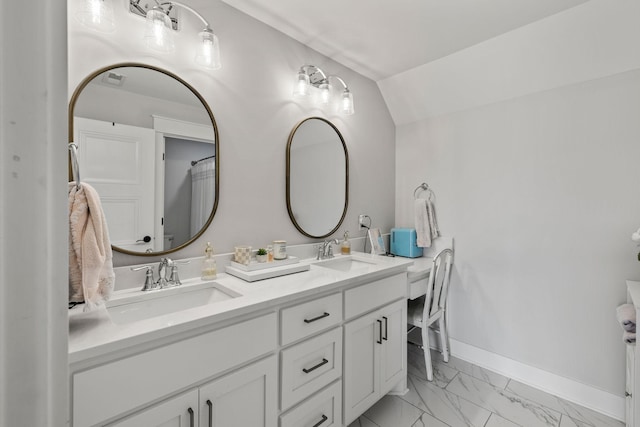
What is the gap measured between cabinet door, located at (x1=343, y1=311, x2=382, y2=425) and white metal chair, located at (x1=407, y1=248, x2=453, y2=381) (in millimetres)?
566

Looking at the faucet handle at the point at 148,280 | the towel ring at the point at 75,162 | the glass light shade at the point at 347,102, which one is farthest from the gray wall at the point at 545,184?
the towel ring at the point at 75,162

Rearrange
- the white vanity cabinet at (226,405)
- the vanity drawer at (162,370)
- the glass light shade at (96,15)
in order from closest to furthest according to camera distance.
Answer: the vanity drawer at (162,370) → the white vanity cabinet at (226,405) → the glass light shade at (96,15)

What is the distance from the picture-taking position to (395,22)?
183 centimetres

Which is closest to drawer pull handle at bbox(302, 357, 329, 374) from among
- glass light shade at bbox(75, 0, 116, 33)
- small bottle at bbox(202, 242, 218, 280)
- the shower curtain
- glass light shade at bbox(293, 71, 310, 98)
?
small bottle at bbox(202, 242, 218, 280)

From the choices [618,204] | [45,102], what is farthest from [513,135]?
[45,102]

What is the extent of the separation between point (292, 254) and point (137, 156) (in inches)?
40.7

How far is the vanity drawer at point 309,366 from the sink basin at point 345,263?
1.95ft

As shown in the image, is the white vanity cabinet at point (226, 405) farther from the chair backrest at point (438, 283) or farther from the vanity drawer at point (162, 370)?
the chair backrest at point (438, 283)

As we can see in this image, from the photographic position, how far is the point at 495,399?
1952mm

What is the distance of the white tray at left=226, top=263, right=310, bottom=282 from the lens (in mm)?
1482

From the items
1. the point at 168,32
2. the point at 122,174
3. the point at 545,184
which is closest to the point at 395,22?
the point at 168,32

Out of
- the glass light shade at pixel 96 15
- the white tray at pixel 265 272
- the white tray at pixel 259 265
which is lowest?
the white tray at pixel 265 272

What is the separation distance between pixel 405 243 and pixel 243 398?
1836mm

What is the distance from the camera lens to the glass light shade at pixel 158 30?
1.33 meters
